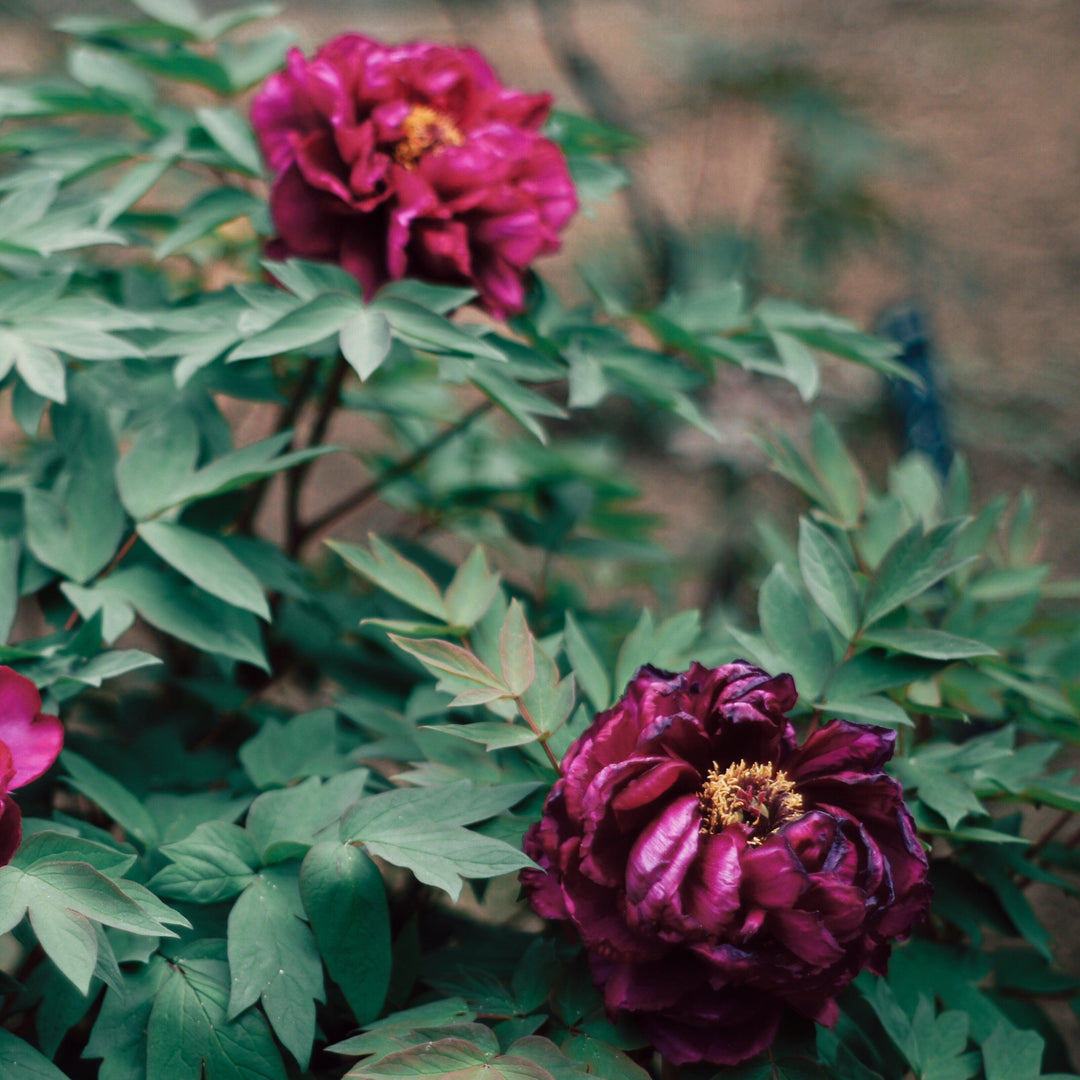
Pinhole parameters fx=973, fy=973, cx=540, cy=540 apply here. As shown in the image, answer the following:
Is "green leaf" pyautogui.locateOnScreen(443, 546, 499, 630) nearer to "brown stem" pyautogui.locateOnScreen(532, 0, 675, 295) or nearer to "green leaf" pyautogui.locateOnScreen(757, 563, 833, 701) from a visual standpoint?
"green leaf" pyautogui.locateOnScreen(757, 563, 833, 701)

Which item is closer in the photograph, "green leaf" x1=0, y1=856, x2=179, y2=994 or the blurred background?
"green leaf" x1=0, y1=856, x2=179, y2=994

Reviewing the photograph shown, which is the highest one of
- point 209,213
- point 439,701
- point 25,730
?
point 209,213

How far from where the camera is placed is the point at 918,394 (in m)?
0.87

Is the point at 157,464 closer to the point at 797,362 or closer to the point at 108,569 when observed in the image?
the point at 108,569

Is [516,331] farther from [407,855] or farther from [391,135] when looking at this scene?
[407,855]

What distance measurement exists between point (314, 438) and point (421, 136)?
0.23 metres

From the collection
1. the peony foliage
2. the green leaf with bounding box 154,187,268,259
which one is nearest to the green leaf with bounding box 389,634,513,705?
the peony foliage

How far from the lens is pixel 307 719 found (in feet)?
1.76

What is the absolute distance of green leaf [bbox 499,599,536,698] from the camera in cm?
45

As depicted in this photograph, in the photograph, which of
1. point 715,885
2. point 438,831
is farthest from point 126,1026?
point 715,885

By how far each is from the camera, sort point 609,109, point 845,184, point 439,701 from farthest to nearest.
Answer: point 609,109 → point 845,184 → point 439,701

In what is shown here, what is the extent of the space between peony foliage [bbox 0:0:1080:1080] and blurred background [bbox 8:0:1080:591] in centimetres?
23

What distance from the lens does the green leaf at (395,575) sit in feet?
1.71

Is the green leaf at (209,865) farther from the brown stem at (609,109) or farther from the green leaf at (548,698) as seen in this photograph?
the brown stem at (609,109)
